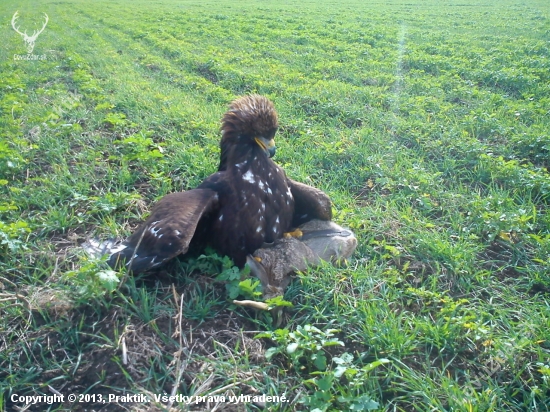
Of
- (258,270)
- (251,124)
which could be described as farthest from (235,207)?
(251,124)

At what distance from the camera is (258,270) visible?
2.74 meters

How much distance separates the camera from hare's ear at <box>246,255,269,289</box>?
2.72 metres

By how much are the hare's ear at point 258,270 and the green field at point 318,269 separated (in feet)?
0.35

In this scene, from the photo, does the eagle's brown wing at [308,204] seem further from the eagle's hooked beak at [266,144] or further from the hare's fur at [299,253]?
the eagle's hooked beak at [266,144]

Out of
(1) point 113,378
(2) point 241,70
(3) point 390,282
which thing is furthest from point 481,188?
(2) point 241,70

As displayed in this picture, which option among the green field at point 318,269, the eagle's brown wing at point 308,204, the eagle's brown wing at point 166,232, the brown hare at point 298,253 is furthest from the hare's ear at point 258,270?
the eagle's brown wing at point 308,204

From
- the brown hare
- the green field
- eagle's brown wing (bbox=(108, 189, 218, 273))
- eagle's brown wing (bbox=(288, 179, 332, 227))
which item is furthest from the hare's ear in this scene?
eagle's brown wing (bbox=(288, 179, 332, 227))

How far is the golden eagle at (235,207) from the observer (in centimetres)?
265

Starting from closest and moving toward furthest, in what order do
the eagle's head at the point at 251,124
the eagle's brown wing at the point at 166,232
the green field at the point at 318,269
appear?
1. the green field at the point at 318,269
2. the eagle's brown wing at the point at 166,232
3. the eagle's head at the point at 251,124

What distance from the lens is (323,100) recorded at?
6.50 m

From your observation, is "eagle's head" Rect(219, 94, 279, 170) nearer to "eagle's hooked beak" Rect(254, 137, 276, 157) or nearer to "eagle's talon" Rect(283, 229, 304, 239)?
"eagle's hooked beak" Rect(254, 137, 276, 157)

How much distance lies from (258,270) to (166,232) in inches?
23.7

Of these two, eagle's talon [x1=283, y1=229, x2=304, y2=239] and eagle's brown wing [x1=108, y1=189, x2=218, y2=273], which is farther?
eagle's talon [x1=283, y1=229, x2=304, y2=239]

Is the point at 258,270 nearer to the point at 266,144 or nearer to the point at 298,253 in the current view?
the point at 298,253
